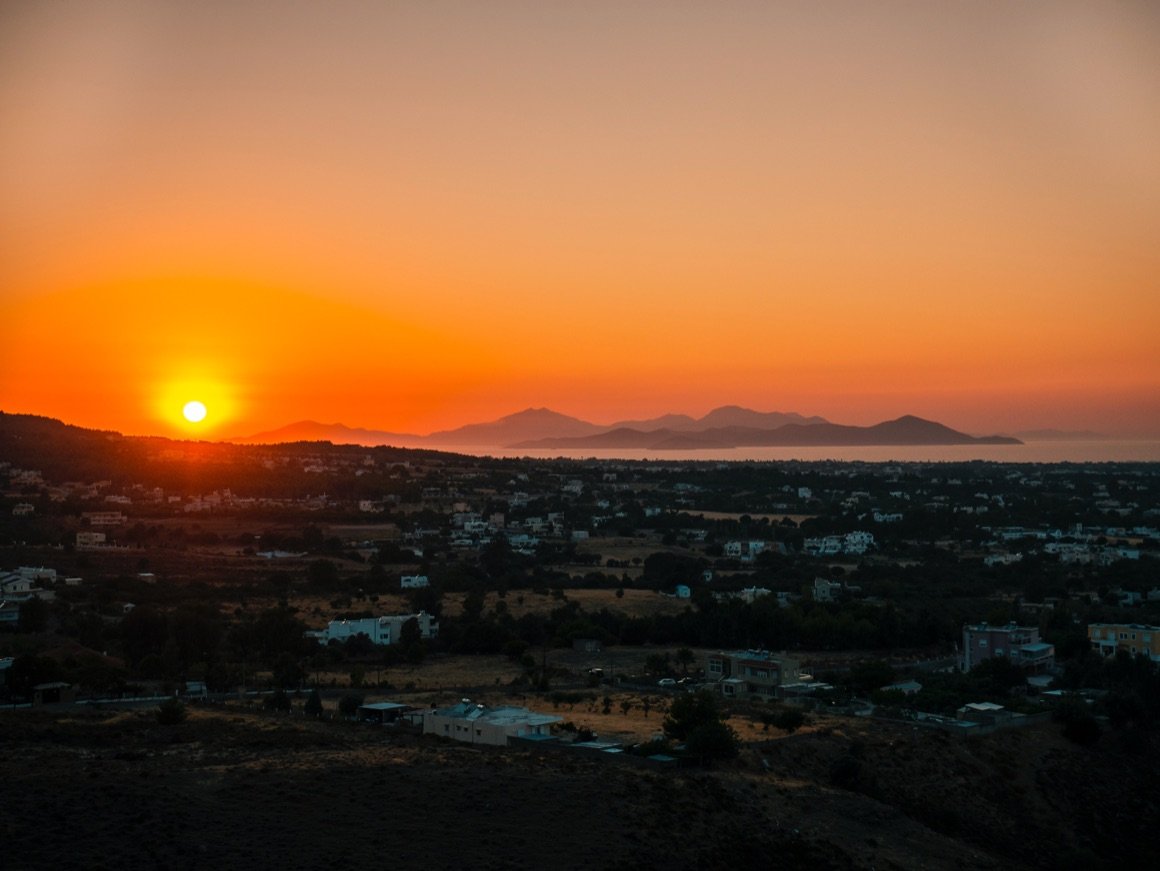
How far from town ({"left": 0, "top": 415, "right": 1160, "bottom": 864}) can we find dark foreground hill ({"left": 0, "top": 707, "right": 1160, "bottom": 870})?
2.38 feet

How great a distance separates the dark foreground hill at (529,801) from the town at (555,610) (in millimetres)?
727

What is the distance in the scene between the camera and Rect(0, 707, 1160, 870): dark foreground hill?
16.8m

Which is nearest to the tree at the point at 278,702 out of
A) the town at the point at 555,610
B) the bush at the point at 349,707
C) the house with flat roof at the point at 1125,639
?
the town at the point at 555,610

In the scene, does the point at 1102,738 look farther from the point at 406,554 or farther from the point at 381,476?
the point at 381,476

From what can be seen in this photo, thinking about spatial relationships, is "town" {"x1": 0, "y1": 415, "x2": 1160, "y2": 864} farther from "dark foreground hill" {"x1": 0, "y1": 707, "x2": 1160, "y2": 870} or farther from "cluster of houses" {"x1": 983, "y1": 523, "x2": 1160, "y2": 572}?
"dark foreground hill" {"x1": 0, "y1": 707, "x2": 1160, "y2": 870}

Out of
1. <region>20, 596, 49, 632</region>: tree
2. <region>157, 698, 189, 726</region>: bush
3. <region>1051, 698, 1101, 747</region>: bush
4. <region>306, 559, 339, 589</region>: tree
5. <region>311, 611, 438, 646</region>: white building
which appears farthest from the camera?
<region>306, 559, 339, 589</region>: tree

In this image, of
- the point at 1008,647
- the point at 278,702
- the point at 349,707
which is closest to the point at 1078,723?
the point at 1008,647

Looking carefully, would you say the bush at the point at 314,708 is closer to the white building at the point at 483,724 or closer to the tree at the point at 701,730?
the white building at the point at 483,724

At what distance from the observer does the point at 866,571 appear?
56.4 metres

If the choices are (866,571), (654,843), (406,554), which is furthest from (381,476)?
(654,843)

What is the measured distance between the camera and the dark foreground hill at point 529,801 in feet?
55.1

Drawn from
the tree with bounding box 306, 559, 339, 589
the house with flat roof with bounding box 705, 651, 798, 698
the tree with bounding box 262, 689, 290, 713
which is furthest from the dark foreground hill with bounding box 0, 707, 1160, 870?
the tree with bounding box 306, 559, 339, 589

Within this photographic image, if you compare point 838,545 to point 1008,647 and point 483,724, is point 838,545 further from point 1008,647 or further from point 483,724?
point 483,724

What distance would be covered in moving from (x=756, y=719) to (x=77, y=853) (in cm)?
1464
